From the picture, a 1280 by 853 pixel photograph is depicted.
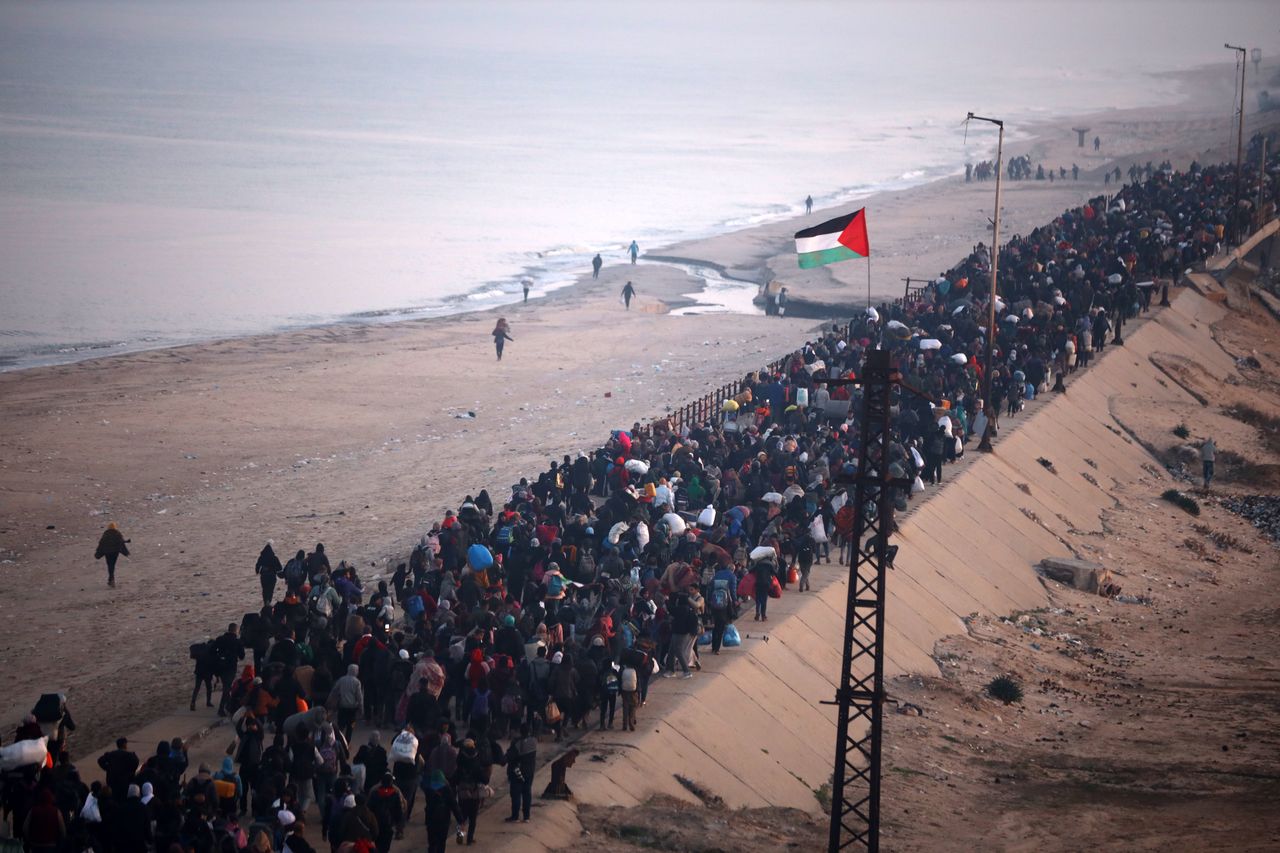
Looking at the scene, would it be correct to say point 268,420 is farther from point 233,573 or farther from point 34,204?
point 34,204

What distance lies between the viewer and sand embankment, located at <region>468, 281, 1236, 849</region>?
55.1 feet

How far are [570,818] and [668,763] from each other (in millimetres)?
1948

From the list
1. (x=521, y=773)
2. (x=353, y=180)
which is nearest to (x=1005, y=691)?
(x=521, y=773)

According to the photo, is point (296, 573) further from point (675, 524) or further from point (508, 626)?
point (675, 524)

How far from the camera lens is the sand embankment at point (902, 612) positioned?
16.8 metres

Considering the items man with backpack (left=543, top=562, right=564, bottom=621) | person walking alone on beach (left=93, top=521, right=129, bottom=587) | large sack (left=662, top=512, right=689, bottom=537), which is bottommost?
person walking alone on beach (left=93, top=521, right=129, bottom=587)

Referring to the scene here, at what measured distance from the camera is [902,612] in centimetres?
2228

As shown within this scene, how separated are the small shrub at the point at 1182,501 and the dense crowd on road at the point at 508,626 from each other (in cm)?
352

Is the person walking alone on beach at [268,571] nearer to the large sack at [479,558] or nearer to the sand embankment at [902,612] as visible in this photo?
the large sack at [479,558]

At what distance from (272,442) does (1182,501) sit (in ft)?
62.9

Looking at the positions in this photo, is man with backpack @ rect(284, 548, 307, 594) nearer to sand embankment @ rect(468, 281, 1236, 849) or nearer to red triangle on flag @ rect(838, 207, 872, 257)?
sand embankment @ rect(468, 281, 1236, 849)

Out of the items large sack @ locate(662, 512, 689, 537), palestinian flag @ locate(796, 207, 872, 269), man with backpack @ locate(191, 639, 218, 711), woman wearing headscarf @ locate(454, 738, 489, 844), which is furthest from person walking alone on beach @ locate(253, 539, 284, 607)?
palestinian flag @ locate(796, 207, 872, 269)

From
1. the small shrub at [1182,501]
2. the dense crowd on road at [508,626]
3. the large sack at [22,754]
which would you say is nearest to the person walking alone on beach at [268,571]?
the dense crowd on road at [508,626]

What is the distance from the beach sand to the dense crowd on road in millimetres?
2081
